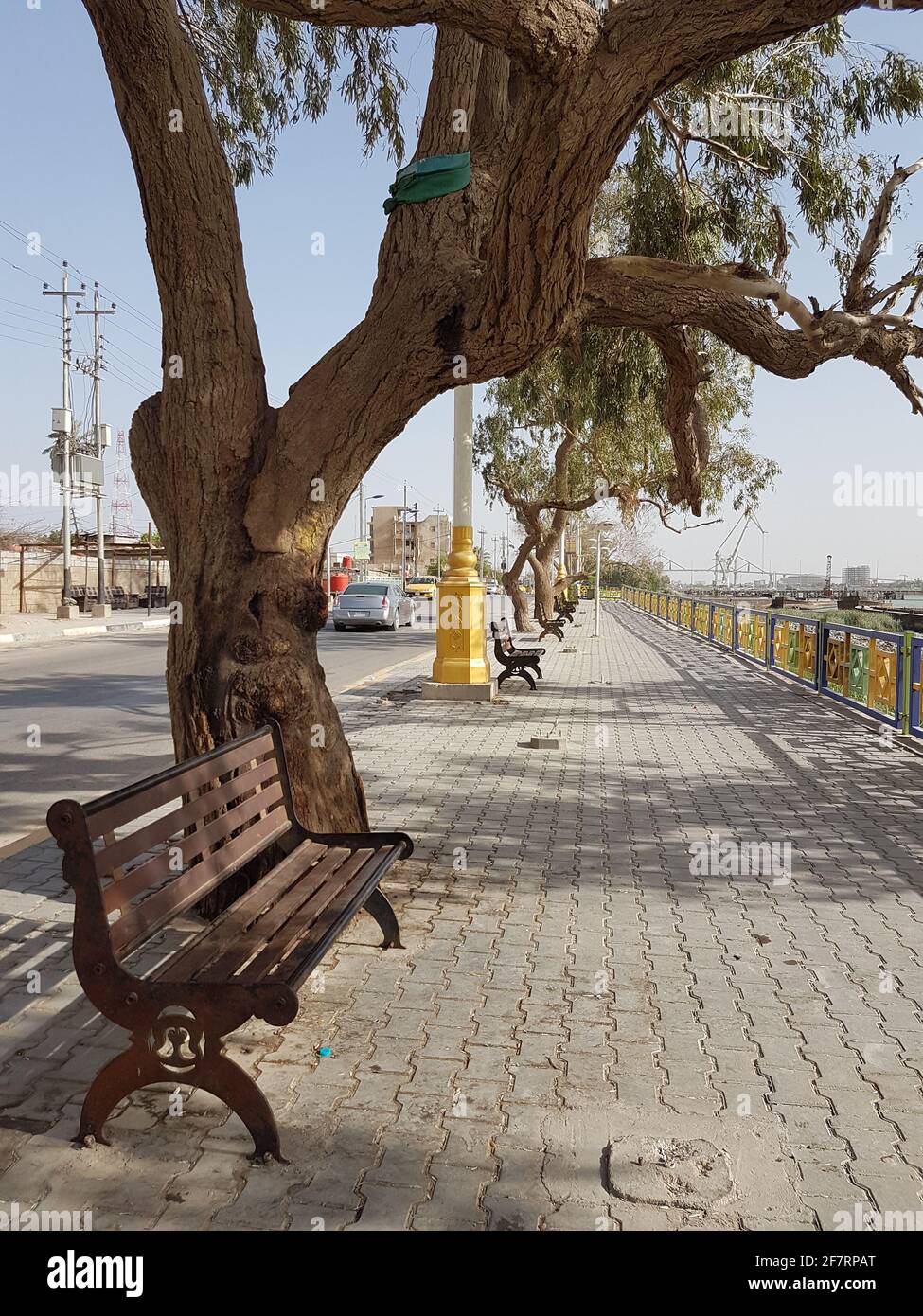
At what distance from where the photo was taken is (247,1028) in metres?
4.05

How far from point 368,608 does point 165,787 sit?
95.0 feet

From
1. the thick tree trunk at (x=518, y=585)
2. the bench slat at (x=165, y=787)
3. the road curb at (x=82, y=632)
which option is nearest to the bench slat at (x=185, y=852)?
the bench slat at (x=165, y=787)

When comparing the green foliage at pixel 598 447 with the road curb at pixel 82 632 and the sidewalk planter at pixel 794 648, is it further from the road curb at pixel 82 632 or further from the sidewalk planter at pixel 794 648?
the road curb at pixel 82 632

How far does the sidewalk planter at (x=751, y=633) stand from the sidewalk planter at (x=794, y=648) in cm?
69

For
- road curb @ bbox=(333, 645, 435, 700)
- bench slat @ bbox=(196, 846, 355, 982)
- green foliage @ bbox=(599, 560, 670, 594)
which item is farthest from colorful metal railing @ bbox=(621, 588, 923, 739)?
green foliage @ bbox=(599, 560, 670, 594)

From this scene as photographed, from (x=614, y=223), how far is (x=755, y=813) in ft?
40.8

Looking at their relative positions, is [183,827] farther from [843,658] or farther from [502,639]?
[502,639]

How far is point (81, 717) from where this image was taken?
42.0 ft

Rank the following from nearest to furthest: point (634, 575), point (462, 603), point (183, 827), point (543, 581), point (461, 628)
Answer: point (183, 827)
point (462, 603)
point (461, 628)
point (543, 581)
point (634, 575)

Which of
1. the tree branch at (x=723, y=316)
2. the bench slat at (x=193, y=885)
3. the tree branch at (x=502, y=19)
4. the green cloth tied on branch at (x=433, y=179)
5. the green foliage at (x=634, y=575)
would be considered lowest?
the bench slat at (x=193, y=885)

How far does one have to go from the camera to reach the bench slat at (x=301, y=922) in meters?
3.42

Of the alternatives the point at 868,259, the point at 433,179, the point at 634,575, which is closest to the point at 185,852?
the point at 433,179

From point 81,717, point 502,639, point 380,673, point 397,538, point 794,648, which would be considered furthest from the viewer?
point 397,538
